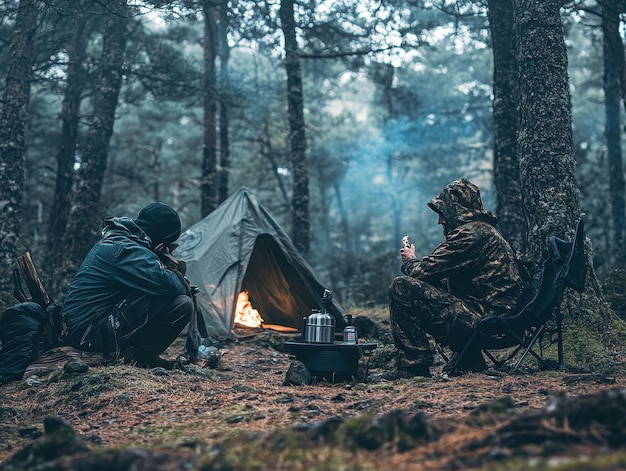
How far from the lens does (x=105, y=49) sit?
37.3ft

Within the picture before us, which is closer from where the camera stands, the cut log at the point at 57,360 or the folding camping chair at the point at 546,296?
the folding camping chair at the point at 546,296

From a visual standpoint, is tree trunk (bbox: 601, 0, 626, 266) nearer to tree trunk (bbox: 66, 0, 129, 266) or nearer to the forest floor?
the forest floor

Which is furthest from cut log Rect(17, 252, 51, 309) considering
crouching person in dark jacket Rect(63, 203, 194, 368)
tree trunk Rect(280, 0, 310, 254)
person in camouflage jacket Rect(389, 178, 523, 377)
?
tree trunk Rect(280, 0, 310, 254)

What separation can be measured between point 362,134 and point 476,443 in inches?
1072

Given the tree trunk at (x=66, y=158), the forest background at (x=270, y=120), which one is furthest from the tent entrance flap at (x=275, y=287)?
the tree trunk at (x=66, y=158)

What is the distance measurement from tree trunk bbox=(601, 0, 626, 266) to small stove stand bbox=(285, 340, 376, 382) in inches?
310

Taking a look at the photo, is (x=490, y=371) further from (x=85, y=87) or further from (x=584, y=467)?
(x=85, y=87)

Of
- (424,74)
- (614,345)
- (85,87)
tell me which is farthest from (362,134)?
(614,345)

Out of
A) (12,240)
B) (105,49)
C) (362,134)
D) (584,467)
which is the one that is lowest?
(584,467)

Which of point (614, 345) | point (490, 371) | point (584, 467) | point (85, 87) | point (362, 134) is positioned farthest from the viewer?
point (362, 134)

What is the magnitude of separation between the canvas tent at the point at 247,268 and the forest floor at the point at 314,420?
2473 millimetres

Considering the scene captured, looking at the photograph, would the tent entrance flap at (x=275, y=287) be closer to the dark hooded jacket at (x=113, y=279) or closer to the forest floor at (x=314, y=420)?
the forest floor at (x=314, y=420)

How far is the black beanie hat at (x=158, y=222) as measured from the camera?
5.80 meters

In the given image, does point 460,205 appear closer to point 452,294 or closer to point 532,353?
point 452,294
